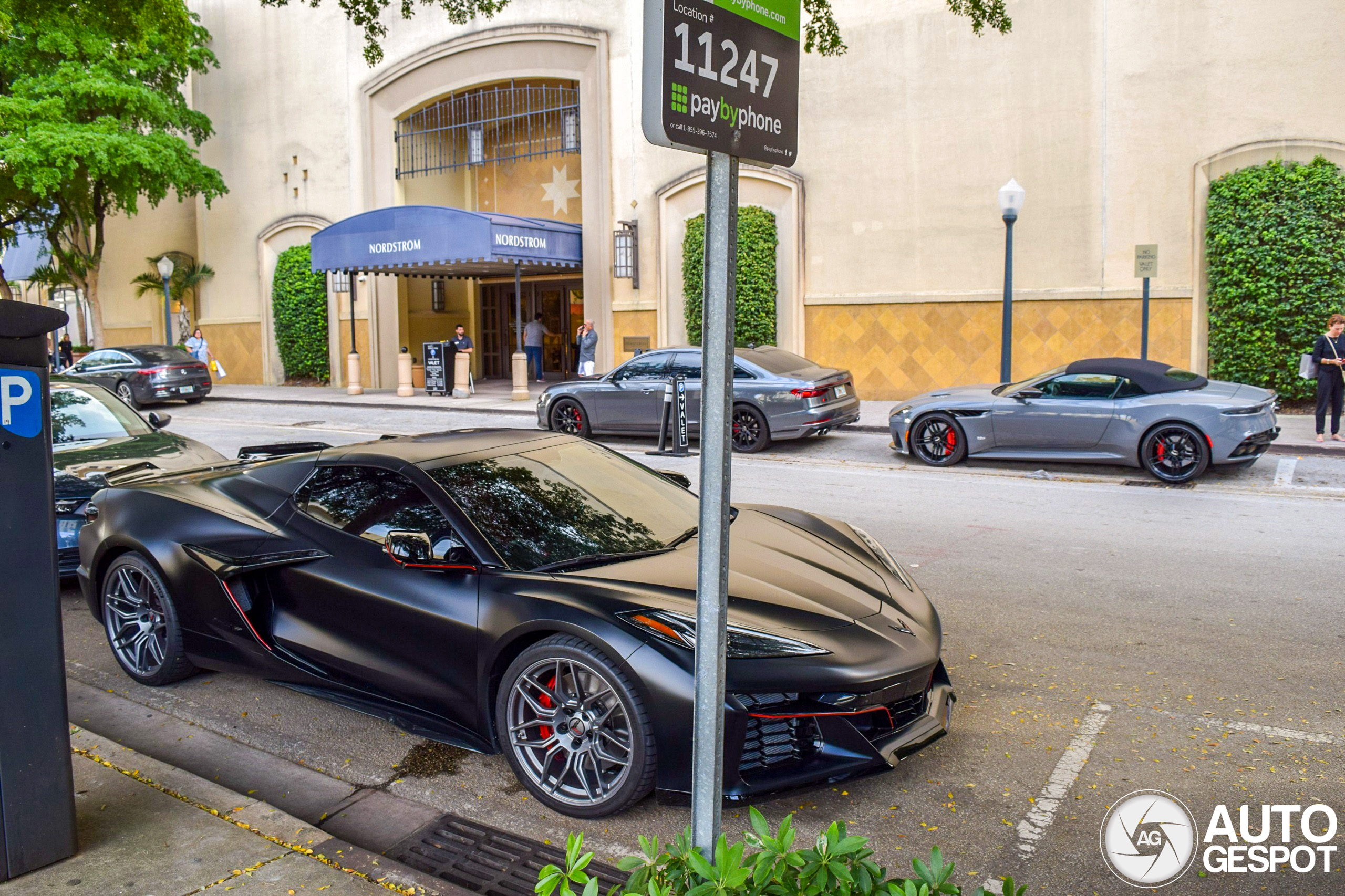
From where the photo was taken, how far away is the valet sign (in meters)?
2.40

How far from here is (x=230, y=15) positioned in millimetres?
30422

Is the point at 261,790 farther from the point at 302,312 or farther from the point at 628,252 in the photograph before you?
the point at 302,312

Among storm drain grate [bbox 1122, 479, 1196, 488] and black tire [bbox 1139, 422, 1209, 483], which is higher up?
black tire [bbox 1139, 422, 1209, 483]

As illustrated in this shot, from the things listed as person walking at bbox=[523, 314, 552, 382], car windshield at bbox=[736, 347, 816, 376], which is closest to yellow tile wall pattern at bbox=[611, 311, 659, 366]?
person walking at bbox=[523, 314, 552, 382]

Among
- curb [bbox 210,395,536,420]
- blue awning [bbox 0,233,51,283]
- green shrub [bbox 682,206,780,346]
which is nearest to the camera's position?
curb [bbox 210,395,536,420]

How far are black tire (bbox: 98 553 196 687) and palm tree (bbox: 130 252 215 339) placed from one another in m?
29.3

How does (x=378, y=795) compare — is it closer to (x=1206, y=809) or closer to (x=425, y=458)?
(x=425, y=458)

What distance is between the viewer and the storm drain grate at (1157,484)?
11445 millimetres

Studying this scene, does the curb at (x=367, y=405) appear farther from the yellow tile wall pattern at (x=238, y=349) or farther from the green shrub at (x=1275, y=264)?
the green shrub at (x=1275, y=264)

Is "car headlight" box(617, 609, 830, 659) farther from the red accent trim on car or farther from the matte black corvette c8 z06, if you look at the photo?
the red accent trim on car

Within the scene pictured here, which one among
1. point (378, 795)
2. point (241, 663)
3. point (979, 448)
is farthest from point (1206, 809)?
point (979, 448)

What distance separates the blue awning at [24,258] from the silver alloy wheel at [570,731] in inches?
1618

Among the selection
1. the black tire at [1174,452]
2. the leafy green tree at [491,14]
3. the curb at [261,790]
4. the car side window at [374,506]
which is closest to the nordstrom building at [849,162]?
the black tire at [1174,452]

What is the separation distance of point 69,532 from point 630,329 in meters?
18.4
